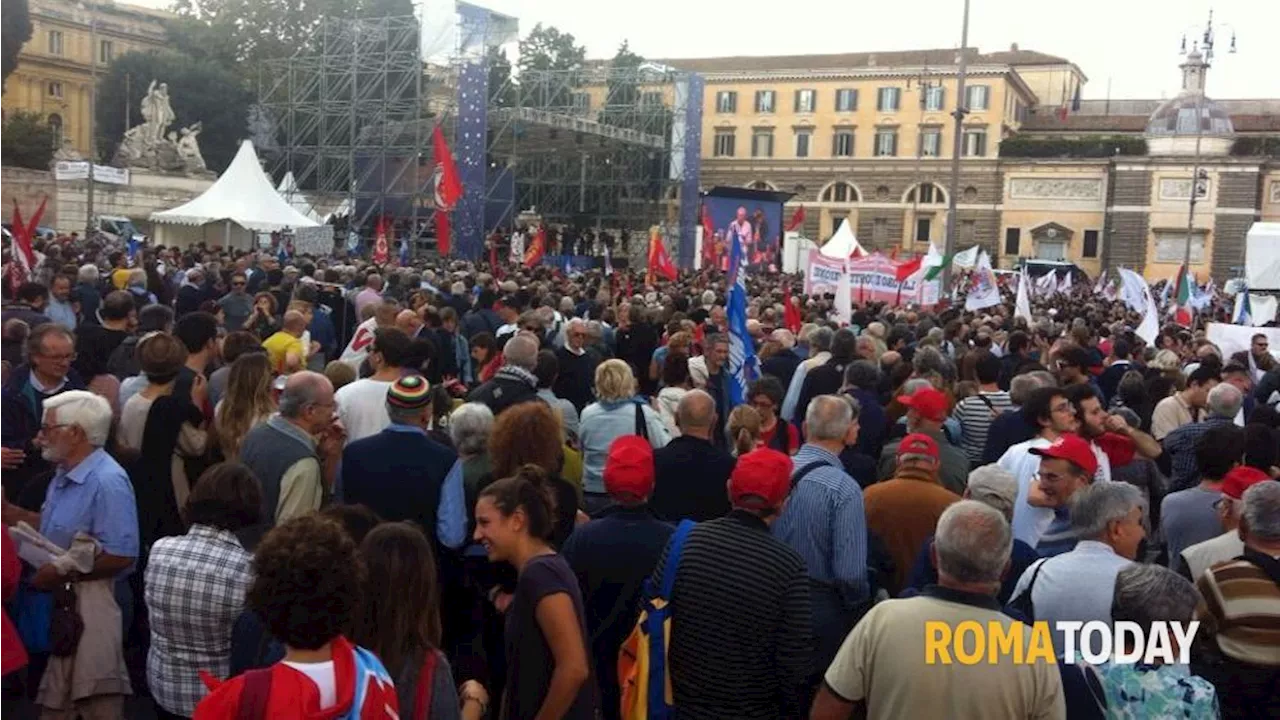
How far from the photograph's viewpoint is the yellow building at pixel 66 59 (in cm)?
6419

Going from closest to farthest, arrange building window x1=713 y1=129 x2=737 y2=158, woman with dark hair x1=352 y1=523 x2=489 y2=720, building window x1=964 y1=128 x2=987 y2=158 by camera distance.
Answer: woman with dark hair x1=352 y1=523 x2=489 y2=720 → building window x1=964 y1=128 x2=987 y2=158 → building window x1=713 y1=129 x2=737 y2=158

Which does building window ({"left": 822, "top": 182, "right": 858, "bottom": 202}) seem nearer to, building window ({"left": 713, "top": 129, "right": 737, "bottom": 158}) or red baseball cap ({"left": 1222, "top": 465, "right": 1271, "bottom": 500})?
building window ({"left": 713, "top": 129, "right": 737, "bottom": 158})

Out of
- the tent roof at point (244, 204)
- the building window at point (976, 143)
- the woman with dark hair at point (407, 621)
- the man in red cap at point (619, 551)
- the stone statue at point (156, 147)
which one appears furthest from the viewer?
the building window at point (976, 143)

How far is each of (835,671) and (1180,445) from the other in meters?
3.85

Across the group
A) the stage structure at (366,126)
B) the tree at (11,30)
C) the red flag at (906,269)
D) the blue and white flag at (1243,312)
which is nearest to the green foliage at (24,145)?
the tree at (11,30)

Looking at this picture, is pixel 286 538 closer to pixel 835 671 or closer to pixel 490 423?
pixel 835 671

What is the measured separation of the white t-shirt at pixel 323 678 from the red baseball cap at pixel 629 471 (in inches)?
61.2

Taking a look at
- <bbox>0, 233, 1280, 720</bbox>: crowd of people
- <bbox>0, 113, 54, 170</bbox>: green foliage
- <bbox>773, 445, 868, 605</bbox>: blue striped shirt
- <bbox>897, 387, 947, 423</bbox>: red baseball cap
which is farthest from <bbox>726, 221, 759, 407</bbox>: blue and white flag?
<bbox>0, 113, 54, 170</bbox>: green foliage

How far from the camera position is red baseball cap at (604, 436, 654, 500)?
396cm

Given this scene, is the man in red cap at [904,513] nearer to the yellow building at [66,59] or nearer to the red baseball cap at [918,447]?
the red baseball cap at [918,447]

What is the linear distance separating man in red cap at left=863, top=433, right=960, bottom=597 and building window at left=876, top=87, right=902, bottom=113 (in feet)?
224

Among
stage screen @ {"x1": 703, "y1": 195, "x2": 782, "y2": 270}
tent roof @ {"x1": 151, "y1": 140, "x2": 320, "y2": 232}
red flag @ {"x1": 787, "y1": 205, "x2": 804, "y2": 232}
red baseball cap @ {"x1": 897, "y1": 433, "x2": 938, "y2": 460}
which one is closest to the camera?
red baseball cap @ {"x1": 897, "y1": 433, "x2": 938, "y2": 460}

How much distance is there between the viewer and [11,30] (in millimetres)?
42656

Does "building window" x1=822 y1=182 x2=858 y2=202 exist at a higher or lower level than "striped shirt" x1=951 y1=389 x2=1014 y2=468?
higher
